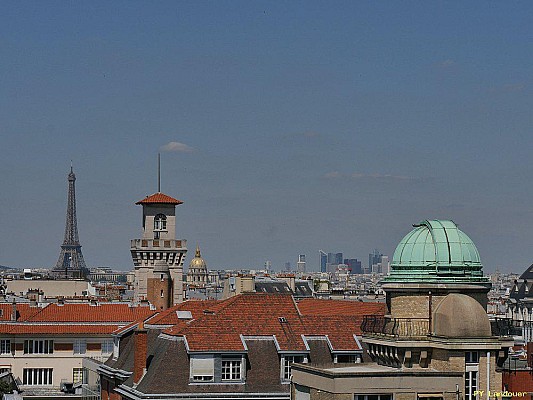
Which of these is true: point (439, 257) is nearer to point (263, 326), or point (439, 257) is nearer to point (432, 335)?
point (432, 335)

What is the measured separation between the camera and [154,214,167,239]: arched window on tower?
4742 inches

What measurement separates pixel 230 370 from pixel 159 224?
6516cm

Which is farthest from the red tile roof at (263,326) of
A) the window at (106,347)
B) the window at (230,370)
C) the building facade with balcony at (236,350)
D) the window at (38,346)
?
the window at (38,346)

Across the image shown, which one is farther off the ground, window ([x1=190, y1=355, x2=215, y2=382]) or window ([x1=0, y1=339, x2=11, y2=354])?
window ([x1=0, y1=339, x2=11, y2=354])

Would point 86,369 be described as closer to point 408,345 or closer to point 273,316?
point 273,316

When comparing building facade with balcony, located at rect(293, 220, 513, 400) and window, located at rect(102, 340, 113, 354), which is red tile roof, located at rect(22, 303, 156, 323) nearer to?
window, located at rect(102, 340, 113, 354)

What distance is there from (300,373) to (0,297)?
90668 mm

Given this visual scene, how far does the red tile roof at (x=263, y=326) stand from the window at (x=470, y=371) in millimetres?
14732

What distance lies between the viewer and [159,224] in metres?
121

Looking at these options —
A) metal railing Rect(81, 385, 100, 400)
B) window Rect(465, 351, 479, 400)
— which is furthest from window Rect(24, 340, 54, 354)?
window Rect(465, 351, 479, 400)

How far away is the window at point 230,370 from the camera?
2218 inches

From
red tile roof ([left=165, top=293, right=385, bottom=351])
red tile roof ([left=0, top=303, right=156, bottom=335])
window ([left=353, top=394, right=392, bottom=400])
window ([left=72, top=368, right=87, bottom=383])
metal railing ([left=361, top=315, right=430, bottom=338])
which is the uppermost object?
red tile roof ([left=0, top=303, right=156, bottom=335])

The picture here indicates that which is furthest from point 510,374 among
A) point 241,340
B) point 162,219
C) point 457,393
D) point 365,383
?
point 162,219

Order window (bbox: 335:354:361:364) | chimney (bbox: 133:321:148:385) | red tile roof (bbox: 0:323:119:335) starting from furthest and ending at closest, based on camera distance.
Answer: red tile roof (bbox: 0:323:119:335), window (bbox: 335:354:361:364), chimney (bbox: 133:321:148:385)
